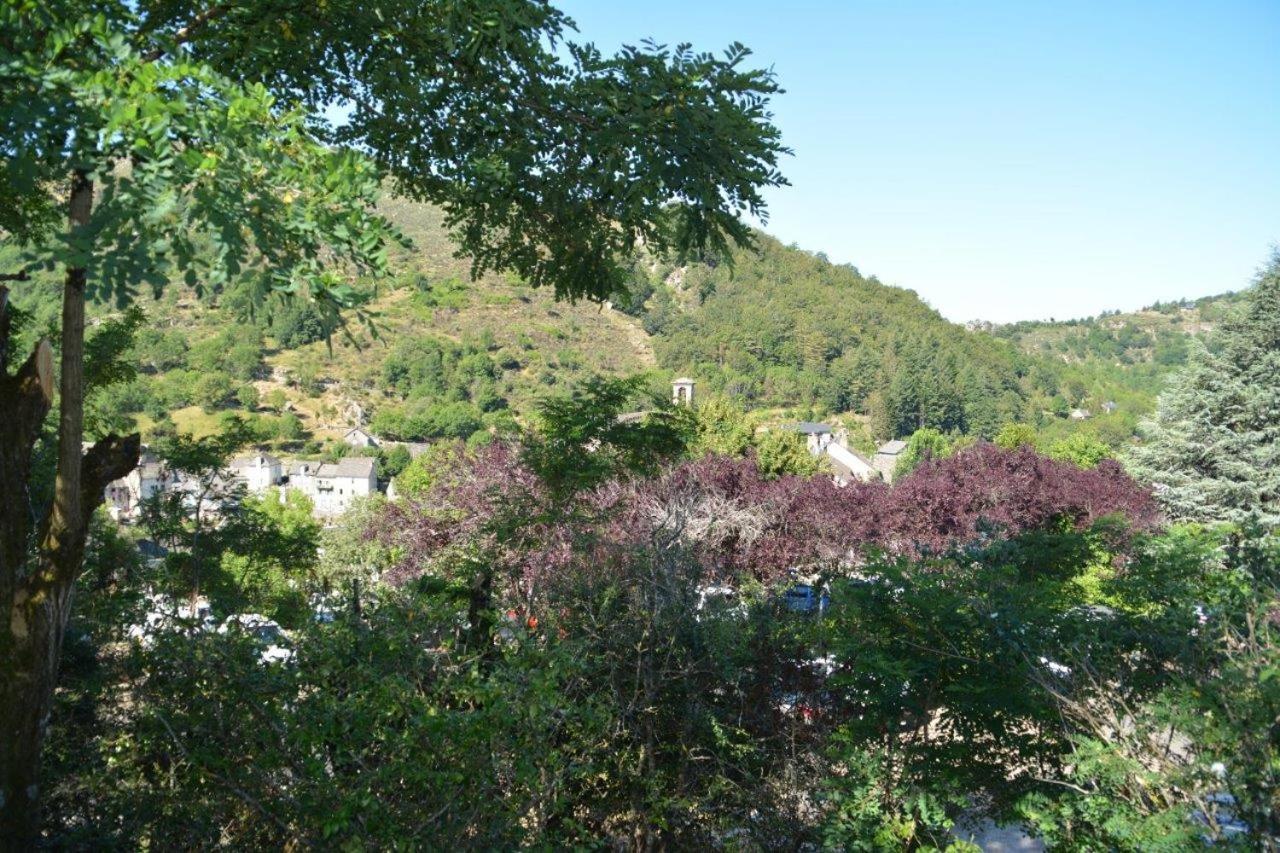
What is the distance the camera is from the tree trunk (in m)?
3.20

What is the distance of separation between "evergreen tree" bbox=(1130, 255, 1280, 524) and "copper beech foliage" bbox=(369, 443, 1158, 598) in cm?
114

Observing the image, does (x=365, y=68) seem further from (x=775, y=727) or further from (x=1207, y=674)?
(x=775, y=727)

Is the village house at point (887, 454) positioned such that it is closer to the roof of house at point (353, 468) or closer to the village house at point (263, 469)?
the roof of house at point (353, 468)

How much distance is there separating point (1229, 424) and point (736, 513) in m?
14.1

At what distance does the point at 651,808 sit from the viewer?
675 centimetres

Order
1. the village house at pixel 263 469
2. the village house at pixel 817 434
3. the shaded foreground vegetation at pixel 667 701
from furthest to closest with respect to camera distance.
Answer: the village house at pixel 817 434 < the village house at pixel 263 469 < the shaded foreground vegetation at pixel 667 701

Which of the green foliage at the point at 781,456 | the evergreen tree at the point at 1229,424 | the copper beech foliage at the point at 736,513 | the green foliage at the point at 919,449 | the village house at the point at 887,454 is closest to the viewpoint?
the copper beech foliage at the point at 736,513

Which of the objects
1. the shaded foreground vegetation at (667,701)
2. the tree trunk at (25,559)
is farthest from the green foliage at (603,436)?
the tree trunk at (25,559)

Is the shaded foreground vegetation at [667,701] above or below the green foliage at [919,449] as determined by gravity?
above

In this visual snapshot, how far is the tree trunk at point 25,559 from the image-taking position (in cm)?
320

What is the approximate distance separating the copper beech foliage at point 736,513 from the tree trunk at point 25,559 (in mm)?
4734

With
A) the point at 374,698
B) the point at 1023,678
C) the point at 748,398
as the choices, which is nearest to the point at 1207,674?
the point at 1023,678

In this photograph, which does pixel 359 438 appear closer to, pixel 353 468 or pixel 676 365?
pixel 353 468

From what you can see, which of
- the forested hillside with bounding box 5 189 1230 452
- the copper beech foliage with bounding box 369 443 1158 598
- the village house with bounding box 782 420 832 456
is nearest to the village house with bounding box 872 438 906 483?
the village house with bounding box 782 420 832 456
